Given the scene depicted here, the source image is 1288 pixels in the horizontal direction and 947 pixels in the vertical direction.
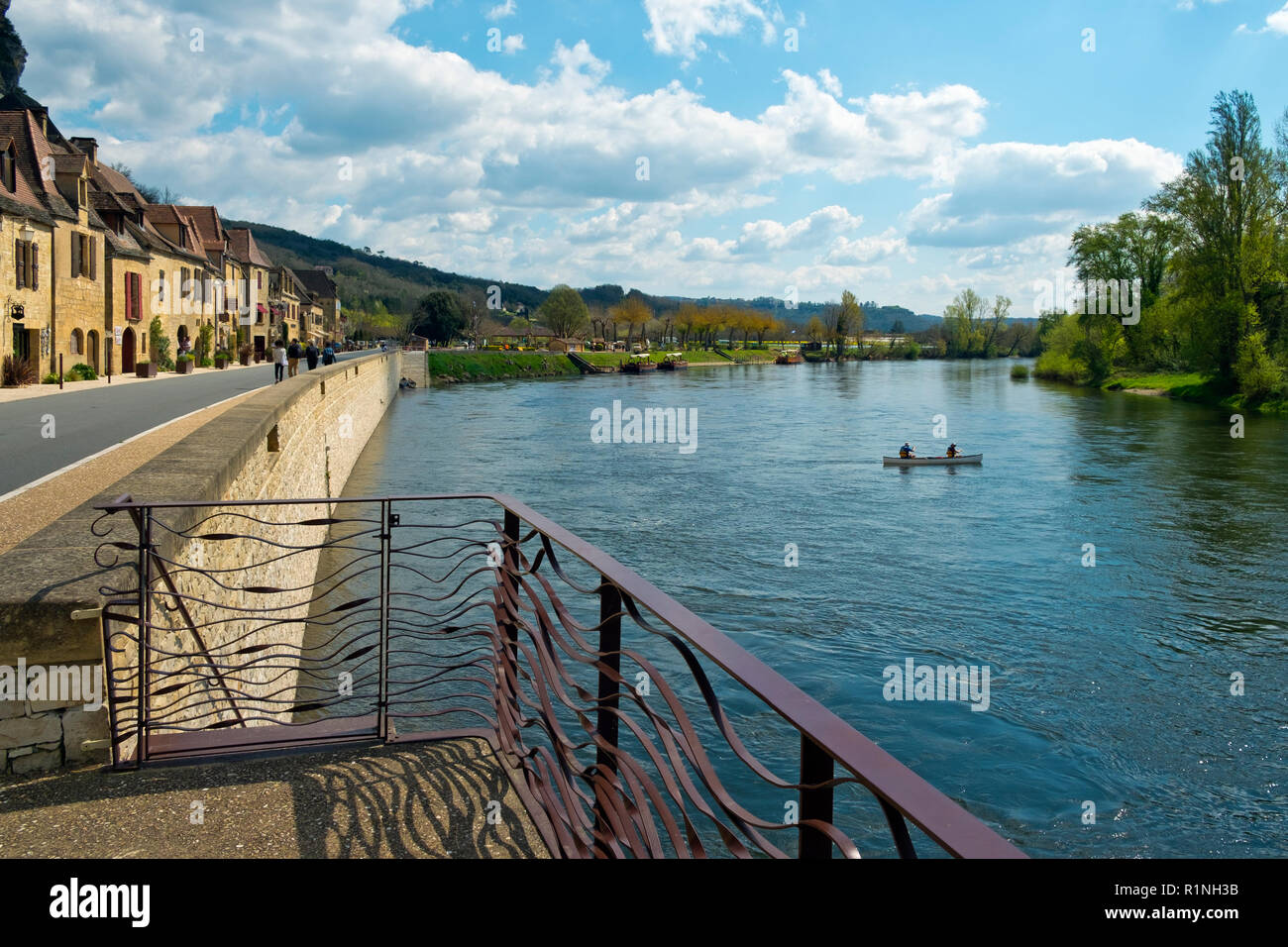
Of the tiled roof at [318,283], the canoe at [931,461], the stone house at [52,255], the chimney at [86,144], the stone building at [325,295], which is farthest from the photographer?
the tiled roof at [318,283]

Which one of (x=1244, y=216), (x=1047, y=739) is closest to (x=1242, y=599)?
Result: (x=1047, y=739)

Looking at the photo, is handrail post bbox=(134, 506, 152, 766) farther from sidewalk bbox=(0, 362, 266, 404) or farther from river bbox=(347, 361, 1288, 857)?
sidewalk bbox=(0, 362, 266, 404)

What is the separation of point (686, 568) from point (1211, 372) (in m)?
49.9

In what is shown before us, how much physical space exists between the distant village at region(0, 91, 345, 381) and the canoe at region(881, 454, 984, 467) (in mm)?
25730

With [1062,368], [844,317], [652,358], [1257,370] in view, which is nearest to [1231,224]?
[1257,370]

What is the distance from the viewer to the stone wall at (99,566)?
14.5 ft

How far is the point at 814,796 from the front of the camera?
6.75 feet

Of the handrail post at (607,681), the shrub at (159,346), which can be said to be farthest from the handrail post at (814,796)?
the shrub at (159,346)

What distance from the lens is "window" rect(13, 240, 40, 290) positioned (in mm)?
29672

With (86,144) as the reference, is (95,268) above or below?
below

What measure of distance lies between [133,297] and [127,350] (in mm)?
2343

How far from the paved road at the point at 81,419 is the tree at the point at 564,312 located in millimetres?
116324

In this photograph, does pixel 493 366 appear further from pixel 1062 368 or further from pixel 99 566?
pixel 99 566

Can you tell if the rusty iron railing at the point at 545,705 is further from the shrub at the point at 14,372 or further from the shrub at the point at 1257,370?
the shrub at the point at 1257,370
